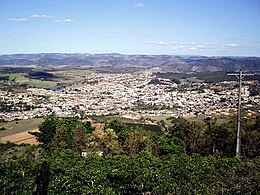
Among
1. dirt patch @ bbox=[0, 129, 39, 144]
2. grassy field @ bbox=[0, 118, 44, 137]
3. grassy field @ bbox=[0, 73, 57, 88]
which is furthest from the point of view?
grassy field @ bbox=[0, 73, 57, 88]

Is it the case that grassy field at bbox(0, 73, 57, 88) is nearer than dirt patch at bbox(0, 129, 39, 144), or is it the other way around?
dirt patch at bbox(0, 129, 39, 144)

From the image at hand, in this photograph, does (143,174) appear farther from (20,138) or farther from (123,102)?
(123,102)

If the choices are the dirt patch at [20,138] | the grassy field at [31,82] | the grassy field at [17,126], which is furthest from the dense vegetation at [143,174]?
the grassy field at [31,82]

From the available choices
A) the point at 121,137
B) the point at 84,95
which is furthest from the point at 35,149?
the point at 84,95

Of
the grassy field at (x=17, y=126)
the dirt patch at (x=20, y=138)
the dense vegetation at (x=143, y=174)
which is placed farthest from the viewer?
the grassy field at (x=17, y=126)

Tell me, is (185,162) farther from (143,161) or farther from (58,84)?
(58,84)

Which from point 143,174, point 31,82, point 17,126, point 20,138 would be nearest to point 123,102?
point 17,126

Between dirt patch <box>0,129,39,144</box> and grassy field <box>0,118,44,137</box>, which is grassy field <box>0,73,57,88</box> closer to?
grassy field <box>0,118,44,137</box>

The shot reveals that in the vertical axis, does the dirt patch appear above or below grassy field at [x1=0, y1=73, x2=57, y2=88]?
below

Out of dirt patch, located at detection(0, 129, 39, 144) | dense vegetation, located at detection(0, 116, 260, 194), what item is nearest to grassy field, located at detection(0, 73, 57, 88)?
dirt patch, located at detection(0, 129, 39, 144)

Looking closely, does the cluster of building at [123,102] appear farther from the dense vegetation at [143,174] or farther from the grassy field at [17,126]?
the dense vegetation at [143,174]
